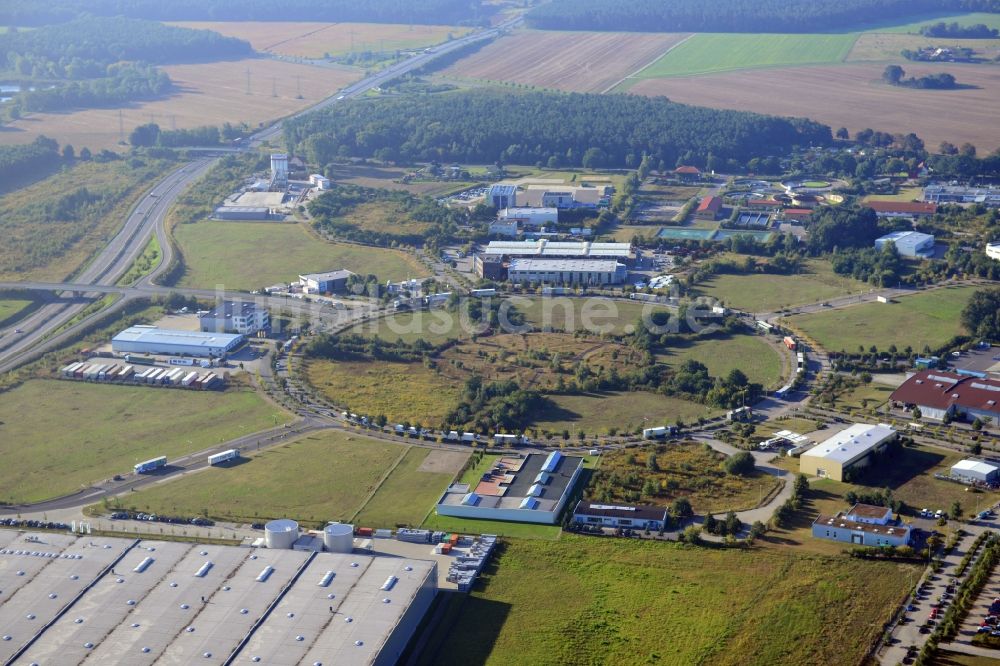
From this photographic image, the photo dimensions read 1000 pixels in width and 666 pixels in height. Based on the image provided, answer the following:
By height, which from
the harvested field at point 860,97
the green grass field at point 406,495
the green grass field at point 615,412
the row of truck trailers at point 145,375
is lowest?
the green grass field at point 406,495

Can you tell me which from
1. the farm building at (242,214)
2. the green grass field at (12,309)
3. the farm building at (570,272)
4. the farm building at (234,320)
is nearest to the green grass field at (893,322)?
the farm building at (570,272)

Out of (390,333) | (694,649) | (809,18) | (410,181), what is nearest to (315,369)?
(390,333)

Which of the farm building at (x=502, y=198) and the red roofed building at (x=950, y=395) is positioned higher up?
the farm building at (x=502, y=198)

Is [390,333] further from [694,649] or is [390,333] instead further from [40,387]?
[694,649]

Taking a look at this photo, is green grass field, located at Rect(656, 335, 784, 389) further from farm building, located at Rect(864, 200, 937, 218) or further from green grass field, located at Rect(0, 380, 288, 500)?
farm building, located at Rect(864, 200, 937, 218)

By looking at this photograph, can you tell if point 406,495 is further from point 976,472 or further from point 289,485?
point 976,472

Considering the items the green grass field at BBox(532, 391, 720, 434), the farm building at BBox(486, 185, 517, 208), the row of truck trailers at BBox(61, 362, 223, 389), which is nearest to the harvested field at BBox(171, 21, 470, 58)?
the farm building at BBox(486, 185, 517, 208)

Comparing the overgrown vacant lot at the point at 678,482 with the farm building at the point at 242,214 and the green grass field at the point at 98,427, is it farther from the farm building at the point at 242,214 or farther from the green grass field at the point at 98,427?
the farm building at the point at 242,214
